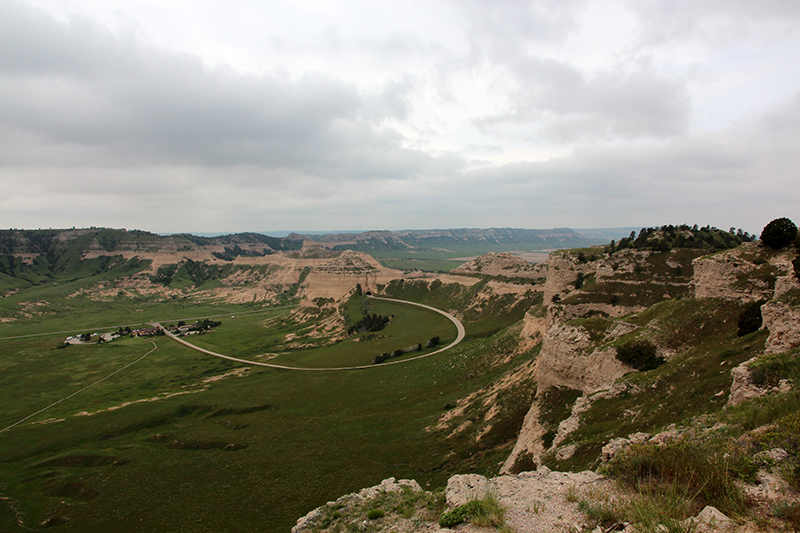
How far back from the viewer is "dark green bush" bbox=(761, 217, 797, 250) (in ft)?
80.7

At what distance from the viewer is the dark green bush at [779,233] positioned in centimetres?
2459

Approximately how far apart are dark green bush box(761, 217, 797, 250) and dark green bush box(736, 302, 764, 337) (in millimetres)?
7345

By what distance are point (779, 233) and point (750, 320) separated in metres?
9.94

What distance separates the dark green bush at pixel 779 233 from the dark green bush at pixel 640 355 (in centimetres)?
1108

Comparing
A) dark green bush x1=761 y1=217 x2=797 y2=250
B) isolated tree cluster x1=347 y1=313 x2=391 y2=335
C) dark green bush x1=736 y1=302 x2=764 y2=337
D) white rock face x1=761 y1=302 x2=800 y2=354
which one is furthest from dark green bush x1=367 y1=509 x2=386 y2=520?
isolated tree cluster x1=347 y1=313 x2=391 y2=335

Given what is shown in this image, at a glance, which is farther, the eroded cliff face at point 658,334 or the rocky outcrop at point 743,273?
the rocky outcrop at point 743,273

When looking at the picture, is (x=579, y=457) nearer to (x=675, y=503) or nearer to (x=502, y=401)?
(x=675, y=503)

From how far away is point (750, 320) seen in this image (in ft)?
66.3

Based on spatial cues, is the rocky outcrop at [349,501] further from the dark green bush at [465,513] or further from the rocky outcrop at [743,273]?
the rocky outcrop at [743,273]

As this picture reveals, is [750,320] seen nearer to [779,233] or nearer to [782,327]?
[782,327]

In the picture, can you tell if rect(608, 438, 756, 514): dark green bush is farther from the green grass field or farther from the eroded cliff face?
the green grass field

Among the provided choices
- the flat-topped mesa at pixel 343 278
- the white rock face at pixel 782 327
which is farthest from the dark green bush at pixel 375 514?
the flat-topped mesa at pixel 343 278

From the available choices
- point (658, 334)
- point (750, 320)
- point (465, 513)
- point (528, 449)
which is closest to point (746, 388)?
point (750, 320)

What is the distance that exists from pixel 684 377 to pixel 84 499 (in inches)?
2153
